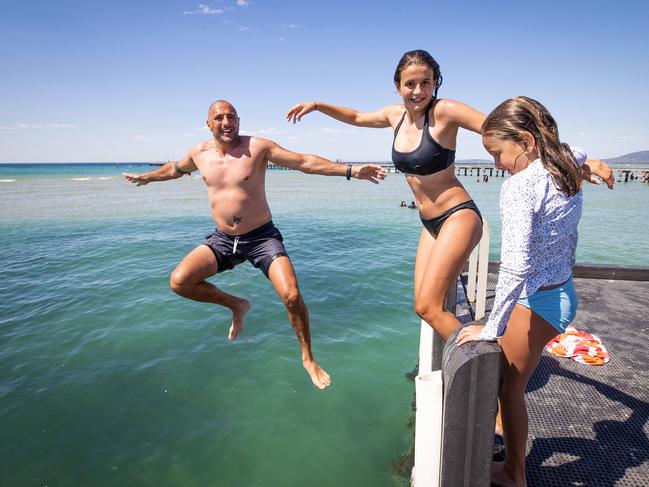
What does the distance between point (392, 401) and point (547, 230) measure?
19.0 ft

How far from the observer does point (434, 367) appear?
4.20m

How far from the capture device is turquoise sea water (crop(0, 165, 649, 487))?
5.81 metres

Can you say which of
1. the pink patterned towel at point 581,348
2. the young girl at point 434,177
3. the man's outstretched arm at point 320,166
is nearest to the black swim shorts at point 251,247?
the man's outstretched arm at point 320,166

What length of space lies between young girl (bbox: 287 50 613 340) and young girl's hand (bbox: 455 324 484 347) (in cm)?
88

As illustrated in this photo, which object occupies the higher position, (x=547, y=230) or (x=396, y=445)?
(x=547, y=230)

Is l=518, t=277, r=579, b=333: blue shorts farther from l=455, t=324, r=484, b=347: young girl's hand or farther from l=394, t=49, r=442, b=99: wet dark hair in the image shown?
l=394, t=49, r=442, b=99: wet dark hair

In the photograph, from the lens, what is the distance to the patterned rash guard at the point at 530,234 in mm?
2227

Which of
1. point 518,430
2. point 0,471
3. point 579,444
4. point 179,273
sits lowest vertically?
point 0,471

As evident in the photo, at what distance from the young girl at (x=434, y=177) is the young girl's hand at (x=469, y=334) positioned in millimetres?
883

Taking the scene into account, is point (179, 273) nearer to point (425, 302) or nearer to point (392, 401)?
point (425, 302)

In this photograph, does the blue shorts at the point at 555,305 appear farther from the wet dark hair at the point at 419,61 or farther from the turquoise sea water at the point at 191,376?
the turquoise sea water at the point at 191,376

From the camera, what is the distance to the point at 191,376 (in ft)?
26.2

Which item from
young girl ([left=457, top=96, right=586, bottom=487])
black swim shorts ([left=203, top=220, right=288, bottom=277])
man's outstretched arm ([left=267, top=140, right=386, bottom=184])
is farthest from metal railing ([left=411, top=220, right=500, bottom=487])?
black swim shorts ([left=203, top=220, right=288, bottom=277])

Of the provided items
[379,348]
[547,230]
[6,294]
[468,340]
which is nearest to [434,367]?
[468,340]
